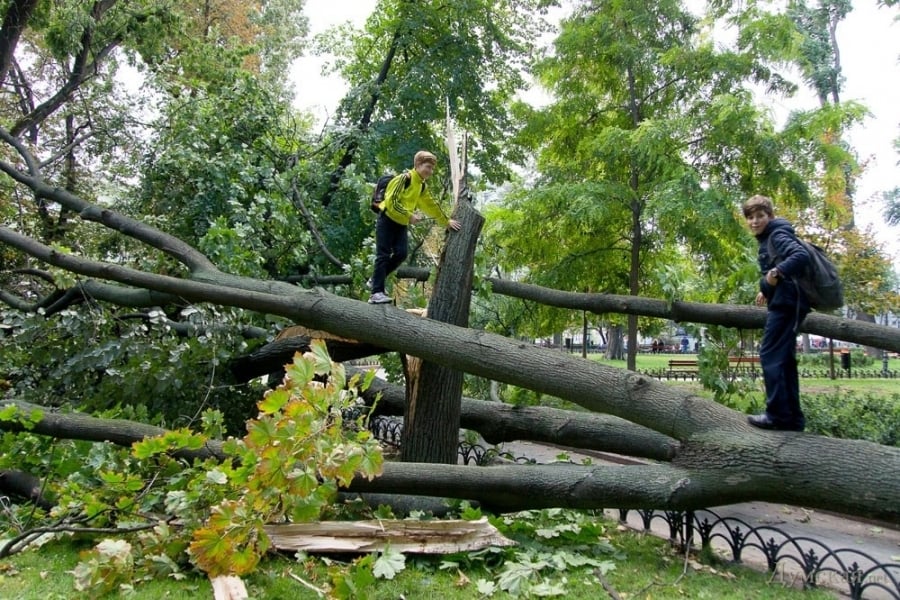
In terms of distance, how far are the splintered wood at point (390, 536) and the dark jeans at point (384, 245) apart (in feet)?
7.22

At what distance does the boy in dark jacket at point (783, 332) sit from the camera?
10.1 ft

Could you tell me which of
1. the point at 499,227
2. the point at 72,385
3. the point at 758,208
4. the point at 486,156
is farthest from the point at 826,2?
the point at 72,385

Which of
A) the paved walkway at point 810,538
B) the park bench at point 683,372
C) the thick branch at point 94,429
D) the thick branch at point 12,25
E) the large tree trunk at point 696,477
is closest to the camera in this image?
the large tree trunk at point 696,477

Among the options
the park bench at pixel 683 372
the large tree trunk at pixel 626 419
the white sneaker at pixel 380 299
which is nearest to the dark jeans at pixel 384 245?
the white sneaker at pixel 380 299

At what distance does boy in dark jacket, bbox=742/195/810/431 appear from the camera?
10.1 ft

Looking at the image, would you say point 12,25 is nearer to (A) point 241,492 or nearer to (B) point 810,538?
(A) point 241,492

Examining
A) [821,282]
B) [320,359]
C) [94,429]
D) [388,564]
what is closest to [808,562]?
[821,282]

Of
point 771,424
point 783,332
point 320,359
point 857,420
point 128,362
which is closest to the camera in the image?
point 320,359

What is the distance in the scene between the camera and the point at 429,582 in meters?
3.29

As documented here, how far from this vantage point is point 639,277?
1055 cm

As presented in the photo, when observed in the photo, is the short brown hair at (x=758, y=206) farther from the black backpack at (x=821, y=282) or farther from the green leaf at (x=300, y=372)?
the green leaf at (x=300, y=372)

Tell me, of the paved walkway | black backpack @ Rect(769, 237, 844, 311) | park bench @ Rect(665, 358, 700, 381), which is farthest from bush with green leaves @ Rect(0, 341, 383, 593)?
park bench @ Rect(665, 358, 700, 381)

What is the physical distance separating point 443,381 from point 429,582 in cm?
175

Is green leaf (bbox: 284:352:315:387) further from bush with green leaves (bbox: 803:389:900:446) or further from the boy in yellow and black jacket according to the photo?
bush with green leaves (bbox: 803:389:900:446)
